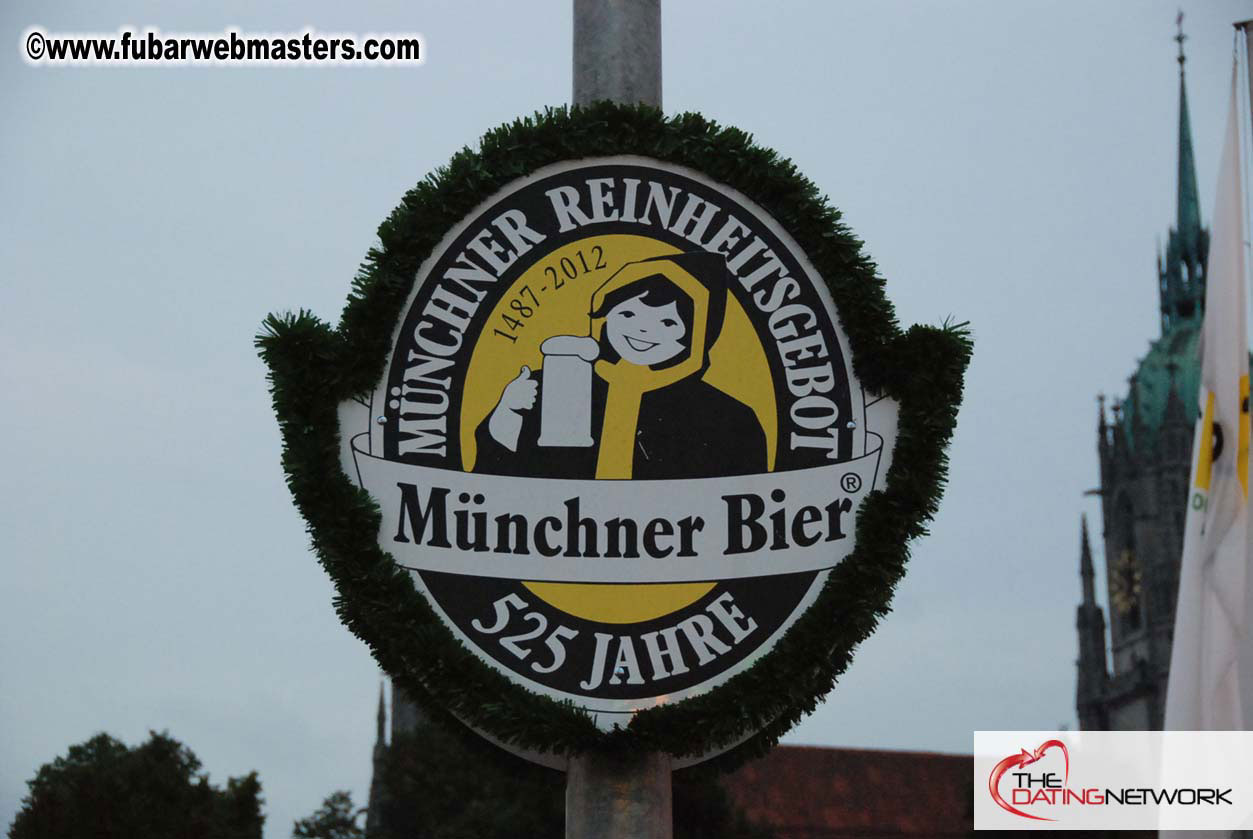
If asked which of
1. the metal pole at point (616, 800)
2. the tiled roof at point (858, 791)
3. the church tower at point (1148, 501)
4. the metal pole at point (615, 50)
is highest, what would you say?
the church tower at point (1148, 501)

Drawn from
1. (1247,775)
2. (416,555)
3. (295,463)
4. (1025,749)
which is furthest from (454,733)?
(1025,749)

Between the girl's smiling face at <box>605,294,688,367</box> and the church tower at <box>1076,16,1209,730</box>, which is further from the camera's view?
the church tower at <box>1076,16,1209,730</box>

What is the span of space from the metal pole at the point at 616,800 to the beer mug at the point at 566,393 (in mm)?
1136

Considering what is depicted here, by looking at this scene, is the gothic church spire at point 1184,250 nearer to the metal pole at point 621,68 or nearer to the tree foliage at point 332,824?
the tree foliage at point 332,824

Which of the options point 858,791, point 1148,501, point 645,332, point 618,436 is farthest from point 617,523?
point 1148,501

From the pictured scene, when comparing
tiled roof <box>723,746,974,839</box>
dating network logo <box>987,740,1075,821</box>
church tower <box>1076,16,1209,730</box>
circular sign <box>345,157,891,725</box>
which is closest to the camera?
circular sign <box>345,157,891,725</box>

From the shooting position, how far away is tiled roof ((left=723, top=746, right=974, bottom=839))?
73.2m

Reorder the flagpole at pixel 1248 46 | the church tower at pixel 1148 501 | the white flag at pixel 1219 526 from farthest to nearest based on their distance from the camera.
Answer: the church tower at pixel 1148 501 < the flagpole at pixel 1248 46 < the white flag at pixel 1219 526

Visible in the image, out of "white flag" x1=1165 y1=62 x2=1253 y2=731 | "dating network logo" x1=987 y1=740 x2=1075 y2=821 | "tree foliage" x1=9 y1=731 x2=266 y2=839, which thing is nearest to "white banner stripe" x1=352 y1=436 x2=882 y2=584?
"white flag" x1=1165 y1=62 x2=1253 y2=731

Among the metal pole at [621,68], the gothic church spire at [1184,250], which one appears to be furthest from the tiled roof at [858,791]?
the metal pole at [621,68]

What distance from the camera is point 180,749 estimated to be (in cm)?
3616

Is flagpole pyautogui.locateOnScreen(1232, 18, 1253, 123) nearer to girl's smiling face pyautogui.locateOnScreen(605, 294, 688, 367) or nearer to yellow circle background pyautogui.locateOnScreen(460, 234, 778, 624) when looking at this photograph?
yellow circle background pyautogui.locateOnScreen(460, 234, 778, 624)

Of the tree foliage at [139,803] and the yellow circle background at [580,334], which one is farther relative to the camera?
the tree foliage at [139,803]

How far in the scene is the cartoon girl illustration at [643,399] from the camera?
19.4 ft
